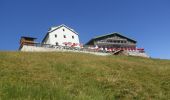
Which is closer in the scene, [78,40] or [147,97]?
[147,97]

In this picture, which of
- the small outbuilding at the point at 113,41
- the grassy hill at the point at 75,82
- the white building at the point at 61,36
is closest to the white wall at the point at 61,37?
the white building at the point at 61,36

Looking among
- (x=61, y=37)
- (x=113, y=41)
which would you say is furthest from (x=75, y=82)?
(x=113, y=41)

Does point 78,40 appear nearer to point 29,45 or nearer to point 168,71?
point 29,45

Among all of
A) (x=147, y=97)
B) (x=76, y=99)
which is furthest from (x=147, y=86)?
(x=76, y=99)

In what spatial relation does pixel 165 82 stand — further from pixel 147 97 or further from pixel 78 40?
pixel 78 40

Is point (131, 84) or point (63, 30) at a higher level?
point (63, 30)

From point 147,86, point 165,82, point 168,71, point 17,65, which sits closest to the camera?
point 147,86

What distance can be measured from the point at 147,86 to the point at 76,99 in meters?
7.48

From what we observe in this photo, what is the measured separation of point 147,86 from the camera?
20797 millimetres

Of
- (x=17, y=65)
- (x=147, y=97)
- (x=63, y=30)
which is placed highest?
(x=63, y=30)

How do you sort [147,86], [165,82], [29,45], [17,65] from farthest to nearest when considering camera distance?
1. [29,45]
2. [17,65]
3. [165,82]
4. [147,86]

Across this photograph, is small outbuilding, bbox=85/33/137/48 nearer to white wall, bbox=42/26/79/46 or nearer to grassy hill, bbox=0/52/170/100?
white wall, bbox=42/26/79/46

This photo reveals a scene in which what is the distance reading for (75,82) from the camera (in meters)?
20.2

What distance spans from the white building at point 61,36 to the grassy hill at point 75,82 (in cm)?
6578
